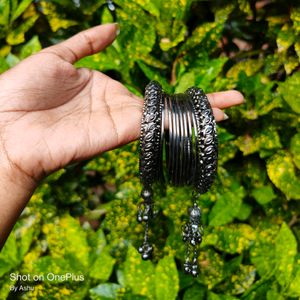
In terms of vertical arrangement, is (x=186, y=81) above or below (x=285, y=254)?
above

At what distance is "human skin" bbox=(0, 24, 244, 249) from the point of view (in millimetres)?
1396

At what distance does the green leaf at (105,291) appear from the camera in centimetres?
157

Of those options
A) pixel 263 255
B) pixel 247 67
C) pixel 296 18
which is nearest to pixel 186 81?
pixel 247 67

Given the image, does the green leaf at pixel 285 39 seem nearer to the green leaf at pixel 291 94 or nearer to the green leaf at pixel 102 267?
the green leaf at pixel 291 94

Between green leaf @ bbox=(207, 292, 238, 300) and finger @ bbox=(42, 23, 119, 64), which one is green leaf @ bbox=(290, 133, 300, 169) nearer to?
green leaf @ bbox=(207, 292, 238, 300)

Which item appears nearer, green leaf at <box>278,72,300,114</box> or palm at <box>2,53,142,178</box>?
palm at <box>2,53,142,178</box>

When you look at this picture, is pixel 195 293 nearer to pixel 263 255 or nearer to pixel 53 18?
pixel 263 255

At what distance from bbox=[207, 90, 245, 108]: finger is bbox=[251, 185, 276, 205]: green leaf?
1.17 ft

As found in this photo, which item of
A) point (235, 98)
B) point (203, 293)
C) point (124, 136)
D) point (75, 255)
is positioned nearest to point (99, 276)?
point (75, 255)

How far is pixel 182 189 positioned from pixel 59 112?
46 centimetres

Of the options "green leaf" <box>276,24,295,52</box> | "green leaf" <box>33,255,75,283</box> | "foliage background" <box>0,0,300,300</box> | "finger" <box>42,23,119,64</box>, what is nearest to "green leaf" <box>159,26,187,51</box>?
"foliage background" <box>0,0,300,300</box>

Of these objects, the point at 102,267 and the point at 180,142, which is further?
the point at 102,267

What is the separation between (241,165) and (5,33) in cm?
93

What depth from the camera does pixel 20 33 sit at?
5.70ft
